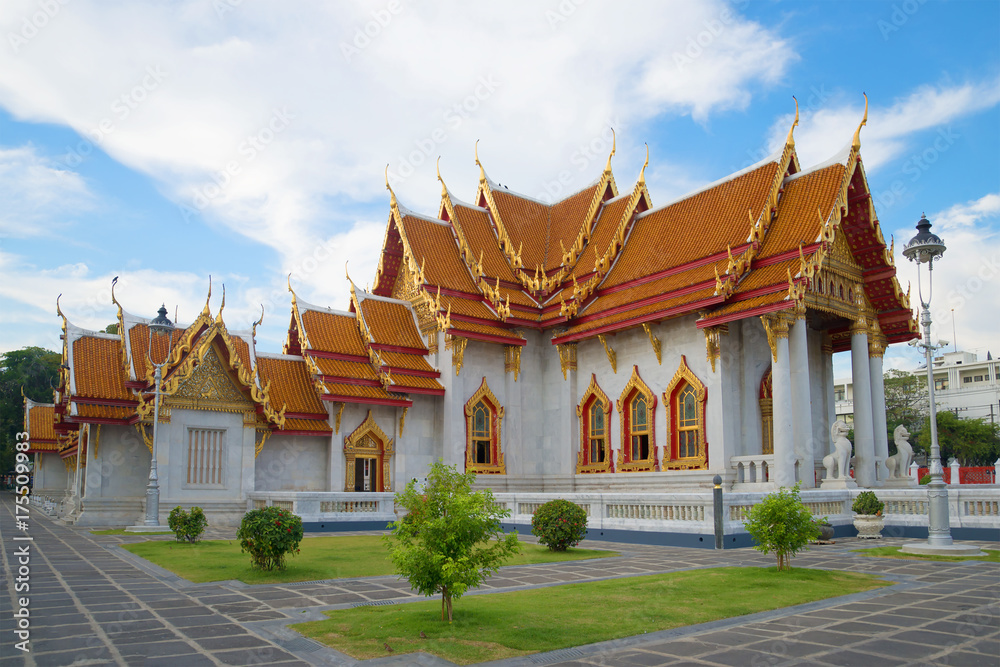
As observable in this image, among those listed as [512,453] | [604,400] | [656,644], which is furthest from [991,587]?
[512,453]

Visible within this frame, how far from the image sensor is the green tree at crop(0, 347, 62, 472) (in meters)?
53.6

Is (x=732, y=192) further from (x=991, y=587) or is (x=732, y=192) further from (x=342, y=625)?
(x=342, y=625)

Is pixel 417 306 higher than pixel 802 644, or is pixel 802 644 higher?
pixel 417 306

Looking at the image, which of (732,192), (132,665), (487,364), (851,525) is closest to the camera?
(132,665)

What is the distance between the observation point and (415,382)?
75.6ft

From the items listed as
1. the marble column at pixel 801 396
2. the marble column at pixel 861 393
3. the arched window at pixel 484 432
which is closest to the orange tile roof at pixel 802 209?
the marble column at pixel 801 396

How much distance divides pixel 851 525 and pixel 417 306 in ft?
47.8

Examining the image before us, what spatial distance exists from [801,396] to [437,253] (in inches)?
510

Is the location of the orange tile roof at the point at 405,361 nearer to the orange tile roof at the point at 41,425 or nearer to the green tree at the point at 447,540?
the green tree at the point at 447,540

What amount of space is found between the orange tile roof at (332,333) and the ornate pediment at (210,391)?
314 centimetres

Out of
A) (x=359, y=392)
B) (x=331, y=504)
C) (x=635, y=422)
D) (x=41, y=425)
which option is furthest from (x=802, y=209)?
(x=41, y=425)

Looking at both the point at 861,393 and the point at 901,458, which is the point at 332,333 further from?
the point at 901,458

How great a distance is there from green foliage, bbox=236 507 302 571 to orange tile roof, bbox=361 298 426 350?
544 inches

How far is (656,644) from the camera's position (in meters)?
6.02
